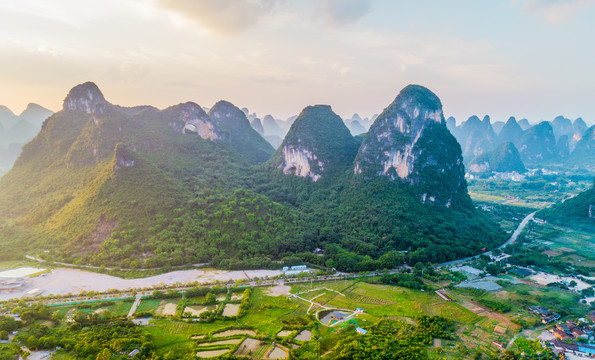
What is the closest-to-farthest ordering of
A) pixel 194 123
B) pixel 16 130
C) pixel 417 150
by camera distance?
pixel 417 150
pixel 194 123
pixel 16 130

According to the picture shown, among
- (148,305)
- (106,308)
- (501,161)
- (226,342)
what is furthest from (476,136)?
(106,308)

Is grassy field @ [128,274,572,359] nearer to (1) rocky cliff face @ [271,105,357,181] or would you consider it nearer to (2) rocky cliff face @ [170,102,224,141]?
(1) rocky cliff face @ [271,105,357,181]

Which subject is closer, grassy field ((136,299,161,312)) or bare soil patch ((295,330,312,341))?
bare soil patch ((295,330,312,341))

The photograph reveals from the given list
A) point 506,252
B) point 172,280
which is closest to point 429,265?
point 506,252

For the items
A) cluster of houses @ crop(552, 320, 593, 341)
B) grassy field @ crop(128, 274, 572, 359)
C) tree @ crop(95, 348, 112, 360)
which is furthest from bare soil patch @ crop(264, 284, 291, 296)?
cluster of houses @ crop(552, 320, 593, 341)

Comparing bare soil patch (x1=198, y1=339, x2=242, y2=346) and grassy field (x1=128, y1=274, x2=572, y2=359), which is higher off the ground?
grassy field (x1=128, y1=274, x2=572, y2=359)

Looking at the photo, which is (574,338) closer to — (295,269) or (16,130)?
(295,269)
